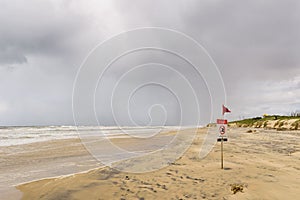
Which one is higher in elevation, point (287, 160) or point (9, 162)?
point (287, 160)

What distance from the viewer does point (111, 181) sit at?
7.69 metres

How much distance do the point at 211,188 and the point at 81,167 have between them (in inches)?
260

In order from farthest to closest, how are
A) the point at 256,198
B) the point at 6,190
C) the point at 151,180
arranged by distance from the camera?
the point at 151,180
the point at 6,190
the point at 256,198

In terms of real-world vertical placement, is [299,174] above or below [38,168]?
above

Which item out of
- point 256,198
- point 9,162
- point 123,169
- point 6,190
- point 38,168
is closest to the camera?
point 256,198

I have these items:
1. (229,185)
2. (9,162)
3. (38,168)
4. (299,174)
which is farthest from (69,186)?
(299,174)

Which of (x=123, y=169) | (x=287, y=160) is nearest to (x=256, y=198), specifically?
(x=123, y=169)

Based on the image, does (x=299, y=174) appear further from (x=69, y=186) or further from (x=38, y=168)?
(x=38, y=168)

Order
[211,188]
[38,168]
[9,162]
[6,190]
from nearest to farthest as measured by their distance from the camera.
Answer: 1. [211,188]
2. [6,190]
3. [38,168]
4. [9,162]

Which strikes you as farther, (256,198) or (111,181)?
(111,181)

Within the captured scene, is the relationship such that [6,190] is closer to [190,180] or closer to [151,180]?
[151,180]

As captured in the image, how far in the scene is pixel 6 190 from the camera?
7.10 metres

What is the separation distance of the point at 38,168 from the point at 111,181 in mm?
4915

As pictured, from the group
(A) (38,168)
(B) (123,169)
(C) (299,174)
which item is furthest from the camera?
(A) (38,168)
